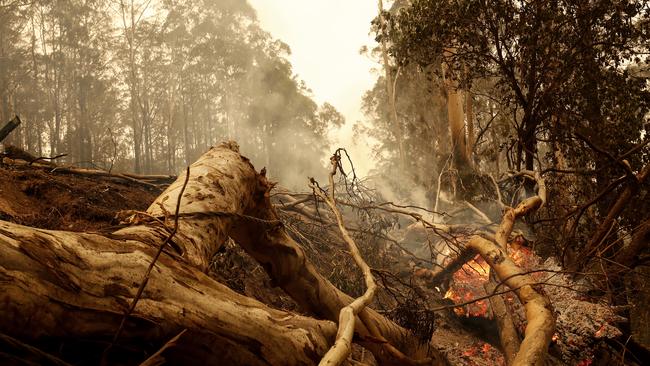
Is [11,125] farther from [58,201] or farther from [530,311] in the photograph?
[530,311]

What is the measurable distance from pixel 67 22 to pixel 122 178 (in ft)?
83.3

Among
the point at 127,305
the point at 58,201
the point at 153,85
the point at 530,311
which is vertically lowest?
the point at 530,311

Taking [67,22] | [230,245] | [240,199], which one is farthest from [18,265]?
[67,22]

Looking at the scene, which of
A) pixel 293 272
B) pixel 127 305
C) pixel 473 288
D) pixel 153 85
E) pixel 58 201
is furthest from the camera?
pixel 153 85

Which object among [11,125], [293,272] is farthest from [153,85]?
[293,272]

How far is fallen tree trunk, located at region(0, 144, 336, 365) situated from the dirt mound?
6.33 feet

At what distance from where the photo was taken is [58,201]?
4.22 meters

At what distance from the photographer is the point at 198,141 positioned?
33.6m

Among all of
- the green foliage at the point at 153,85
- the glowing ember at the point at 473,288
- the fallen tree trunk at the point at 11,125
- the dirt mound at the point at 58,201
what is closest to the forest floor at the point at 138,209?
the dirt mound at the point at 58,201

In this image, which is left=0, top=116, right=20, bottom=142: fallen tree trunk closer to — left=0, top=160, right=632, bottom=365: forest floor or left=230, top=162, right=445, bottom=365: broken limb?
left=0, top=160, right=632, bottom=365: forest floor

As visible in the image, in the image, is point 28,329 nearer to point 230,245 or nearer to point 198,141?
point 230,245

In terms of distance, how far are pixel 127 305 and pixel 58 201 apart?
3.85 m

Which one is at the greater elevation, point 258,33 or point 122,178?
point 258,33

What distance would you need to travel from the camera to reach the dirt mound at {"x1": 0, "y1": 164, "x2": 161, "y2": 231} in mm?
3441
